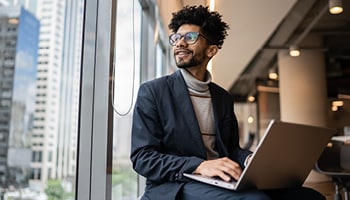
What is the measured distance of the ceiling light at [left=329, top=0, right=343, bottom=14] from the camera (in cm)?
475

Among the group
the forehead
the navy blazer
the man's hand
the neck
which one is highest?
the forehead

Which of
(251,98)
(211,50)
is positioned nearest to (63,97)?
(211,50)

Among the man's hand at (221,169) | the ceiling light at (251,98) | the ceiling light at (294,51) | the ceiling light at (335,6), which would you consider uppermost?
the ceiling light at (335,6)

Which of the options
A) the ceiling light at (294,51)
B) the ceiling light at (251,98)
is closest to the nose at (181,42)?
the ceiling light at (294,51)

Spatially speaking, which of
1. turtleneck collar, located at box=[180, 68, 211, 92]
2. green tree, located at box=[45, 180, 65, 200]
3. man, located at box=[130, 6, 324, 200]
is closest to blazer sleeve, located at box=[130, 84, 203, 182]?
man, located at box=[130, 6, 324, 200]

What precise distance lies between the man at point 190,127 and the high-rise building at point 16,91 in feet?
1.19

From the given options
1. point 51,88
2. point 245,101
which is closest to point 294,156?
point 51,88

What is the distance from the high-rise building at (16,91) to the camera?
1.12 metres

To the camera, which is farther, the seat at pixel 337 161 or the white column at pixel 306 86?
the white column at pixel 306 86

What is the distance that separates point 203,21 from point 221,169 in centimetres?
69

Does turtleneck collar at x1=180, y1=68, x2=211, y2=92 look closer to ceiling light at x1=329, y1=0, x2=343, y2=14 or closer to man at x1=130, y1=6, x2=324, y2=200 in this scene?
man at x1=130, y1=6, x2=324, y2=200

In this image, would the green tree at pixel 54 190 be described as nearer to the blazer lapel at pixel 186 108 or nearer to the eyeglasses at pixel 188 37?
the blazer lapel at pixel 186 108

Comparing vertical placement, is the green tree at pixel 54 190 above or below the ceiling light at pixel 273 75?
below

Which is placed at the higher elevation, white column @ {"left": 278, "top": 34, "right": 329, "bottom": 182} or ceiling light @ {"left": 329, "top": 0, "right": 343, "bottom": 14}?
ceiling light @ {"left": 329, "top": 0, "right": 343, "bottom": 14}
